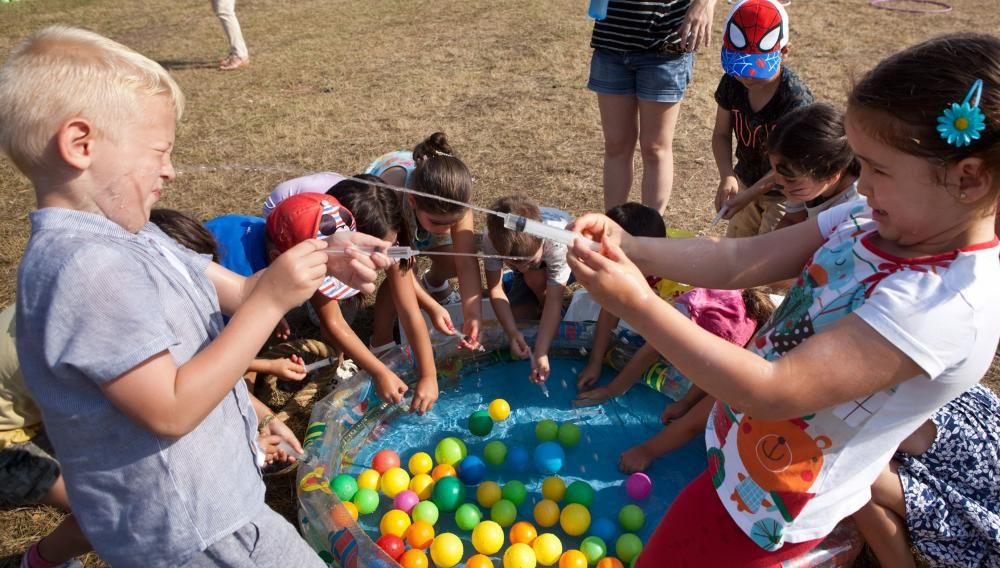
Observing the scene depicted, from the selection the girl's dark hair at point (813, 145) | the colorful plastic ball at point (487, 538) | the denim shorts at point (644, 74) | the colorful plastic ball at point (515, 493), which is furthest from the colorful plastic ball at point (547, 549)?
the denim shorts at point (644, 74)

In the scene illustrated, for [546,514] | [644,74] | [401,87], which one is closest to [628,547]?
[546,514]

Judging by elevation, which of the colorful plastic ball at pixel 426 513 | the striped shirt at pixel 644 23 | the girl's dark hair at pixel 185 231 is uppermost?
the striped shirt at pixel 644 23

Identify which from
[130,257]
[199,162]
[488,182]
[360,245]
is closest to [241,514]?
A: [130,257]

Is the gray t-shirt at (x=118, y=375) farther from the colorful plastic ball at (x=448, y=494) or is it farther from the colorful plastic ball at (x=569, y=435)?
the colorful plastic ball at (x=569, y=435)

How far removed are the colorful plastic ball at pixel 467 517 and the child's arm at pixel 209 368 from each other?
4.91ft

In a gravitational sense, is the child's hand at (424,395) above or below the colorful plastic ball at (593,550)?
above

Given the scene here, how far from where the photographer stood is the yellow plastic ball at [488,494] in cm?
293

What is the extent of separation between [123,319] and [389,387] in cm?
183

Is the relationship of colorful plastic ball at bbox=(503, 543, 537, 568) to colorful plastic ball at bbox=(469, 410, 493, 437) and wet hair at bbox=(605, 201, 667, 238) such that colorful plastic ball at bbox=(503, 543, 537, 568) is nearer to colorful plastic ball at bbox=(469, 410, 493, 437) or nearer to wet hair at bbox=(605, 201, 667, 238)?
colorful plastic ball at bbox=(469, 410, 493, 437)

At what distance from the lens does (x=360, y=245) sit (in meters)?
2.11

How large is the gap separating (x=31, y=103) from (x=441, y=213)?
201cm

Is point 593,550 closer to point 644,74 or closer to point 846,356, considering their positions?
point 846,356

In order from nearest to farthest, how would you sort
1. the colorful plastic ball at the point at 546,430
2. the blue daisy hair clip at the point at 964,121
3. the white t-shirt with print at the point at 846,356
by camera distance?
the blue daisy hair clip at the point at 964,121 → the white t-shirt with print at the point at 846,356 → the colorful plastic ball at the point at 546,430

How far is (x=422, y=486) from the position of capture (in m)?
2.97
